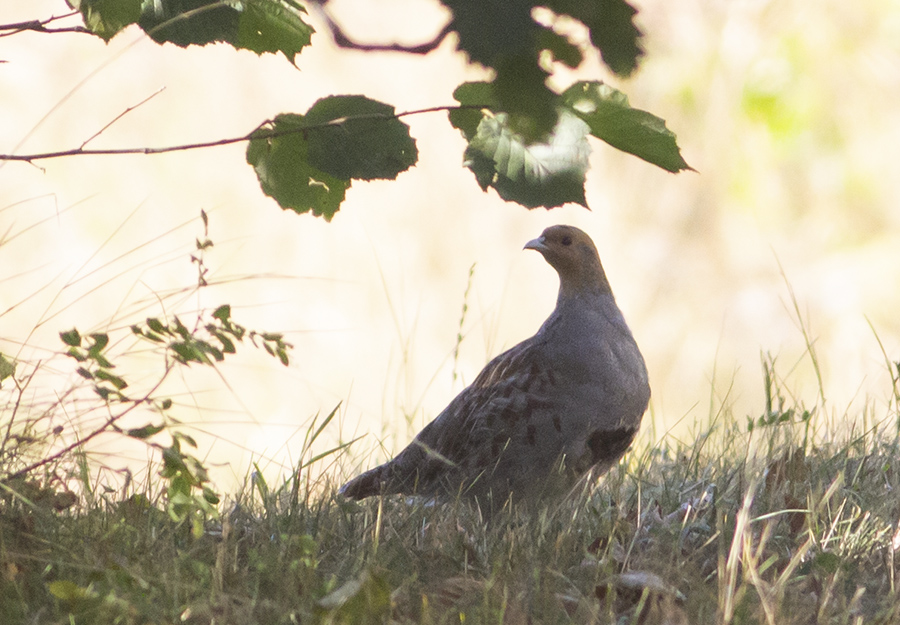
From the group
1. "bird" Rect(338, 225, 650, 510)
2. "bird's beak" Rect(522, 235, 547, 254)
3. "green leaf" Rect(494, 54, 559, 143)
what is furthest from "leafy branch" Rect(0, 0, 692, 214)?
"bird's beak" Rect(522, 235, 547, 254)

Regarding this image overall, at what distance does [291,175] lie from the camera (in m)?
2.61

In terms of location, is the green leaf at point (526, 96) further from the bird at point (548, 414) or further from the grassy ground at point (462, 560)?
the bird at point (548, 414)

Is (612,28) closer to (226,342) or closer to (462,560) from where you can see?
(226,342)

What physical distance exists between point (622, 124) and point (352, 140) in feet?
2.11

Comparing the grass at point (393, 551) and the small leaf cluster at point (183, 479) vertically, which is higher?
the small leaf cluster at point (183, 479)

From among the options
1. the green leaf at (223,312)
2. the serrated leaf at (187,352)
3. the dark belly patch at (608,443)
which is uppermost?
the green leaf at (223,312)

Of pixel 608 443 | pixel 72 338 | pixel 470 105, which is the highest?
pixel 470 105

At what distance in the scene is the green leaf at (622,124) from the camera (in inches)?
88.5

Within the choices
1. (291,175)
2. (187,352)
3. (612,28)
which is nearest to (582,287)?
(291,175)

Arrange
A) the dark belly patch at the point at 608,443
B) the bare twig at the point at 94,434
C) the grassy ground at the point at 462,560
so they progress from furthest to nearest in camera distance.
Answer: the dark belly patch at the point at 608,443 < the bare twig at the point at 94,434 < the grassy ground at the point at 462,560

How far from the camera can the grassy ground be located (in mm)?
2238

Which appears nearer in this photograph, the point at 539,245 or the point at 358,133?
the point at 358,133

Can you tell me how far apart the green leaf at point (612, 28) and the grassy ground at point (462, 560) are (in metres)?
1.18

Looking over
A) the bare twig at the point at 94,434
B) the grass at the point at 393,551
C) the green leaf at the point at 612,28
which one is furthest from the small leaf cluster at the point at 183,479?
the green leaf at the point at 612,28
